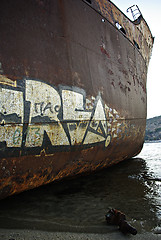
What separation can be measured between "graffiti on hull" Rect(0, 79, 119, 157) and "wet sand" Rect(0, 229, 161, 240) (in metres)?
0.80

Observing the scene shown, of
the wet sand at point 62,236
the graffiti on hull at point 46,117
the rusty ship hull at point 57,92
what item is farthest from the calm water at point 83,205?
the graffiti on hull at point 46,117

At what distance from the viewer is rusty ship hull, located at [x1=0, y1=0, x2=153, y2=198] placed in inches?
76.5

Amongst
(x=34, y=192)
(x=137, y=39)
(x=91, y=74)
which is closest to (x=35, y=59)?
(x=91, y=74)

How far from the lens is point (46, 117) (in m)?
2.18

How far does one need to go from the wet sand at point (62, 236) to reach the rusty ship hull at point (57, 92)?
596 mm

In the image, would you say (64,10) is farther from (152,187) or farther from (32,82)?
(152,187)

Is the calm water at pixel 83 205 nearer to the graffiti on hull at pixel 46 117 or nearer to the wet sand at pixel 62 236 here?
the wet sand at pixel 62 236

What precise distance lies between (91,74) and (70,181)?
193 centimetres

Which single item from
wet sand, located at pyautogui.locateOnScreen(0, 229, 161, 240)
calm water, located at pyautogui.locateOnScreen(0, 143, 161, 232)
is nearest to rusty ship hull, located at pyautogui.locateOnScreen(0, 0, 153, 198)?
calm water, located at pyautogui.locateOnScreen(0, 143, 161, 232)

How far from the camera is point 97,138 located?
9.65ft

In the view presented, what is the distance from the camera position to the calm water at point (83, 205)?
155 cm

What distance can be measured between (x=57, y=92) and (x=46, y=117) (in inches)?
16.1

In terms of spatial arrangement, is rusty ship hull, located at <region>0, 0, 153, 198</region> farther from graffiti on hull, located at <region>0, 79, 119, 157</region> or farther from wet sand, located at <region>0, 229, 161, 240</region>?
wet sand, located at <region>0, 229, 161, 240</region>

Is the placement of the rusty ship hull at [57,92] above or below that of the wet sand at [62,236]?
above
